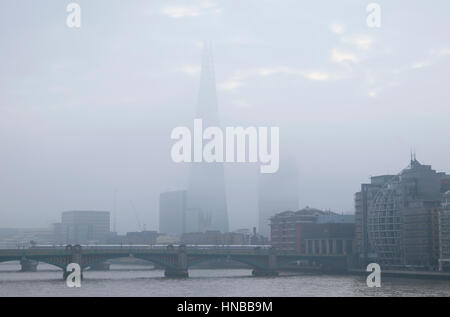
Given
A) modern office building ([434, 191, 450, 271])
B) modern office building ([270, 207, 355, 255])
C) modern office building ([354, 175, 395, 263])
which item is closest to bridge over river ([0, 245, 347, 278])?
modern office building ([354, 175, 395, 263])

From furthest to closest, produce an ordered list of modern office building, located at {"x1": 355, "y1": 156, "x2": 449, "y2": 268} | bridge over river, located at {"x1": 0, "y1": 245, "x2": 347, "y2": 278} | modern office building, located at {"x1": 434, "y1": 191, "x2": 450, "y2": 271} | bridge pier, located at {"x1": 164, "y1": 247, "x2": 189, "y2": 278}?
modern office building, located at {"x1": 355, "y1": 156, "x2": 449, "y2": 268}, bridge pier, located at {"x1": 164, "y1": 247, "x2": 189, "y2": 278}, modern office building, located at {"x1": 434, "y1": 191, "x2": 450, "y2": 271}, bridge over river, located at {"x1": 0, "y1": 245, "x2": 347, "y2": 278}

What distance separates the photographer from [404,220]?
13462 cm

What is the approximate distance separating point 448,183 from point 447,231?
25.5m

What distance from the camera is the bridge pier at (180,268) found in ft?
399

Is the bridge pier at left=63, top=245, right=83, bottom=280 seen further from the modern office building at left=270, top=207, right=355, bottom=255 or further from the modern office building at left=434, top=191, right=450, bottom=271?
the modern office building at left=270, top=207, right=355, bottom=255

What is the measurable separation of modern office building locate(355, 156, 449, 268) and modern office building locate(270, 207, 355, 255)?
58.1ft

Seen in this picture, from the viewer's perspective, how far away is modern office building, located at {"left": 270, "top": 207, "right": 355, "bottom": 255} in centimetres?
17138
